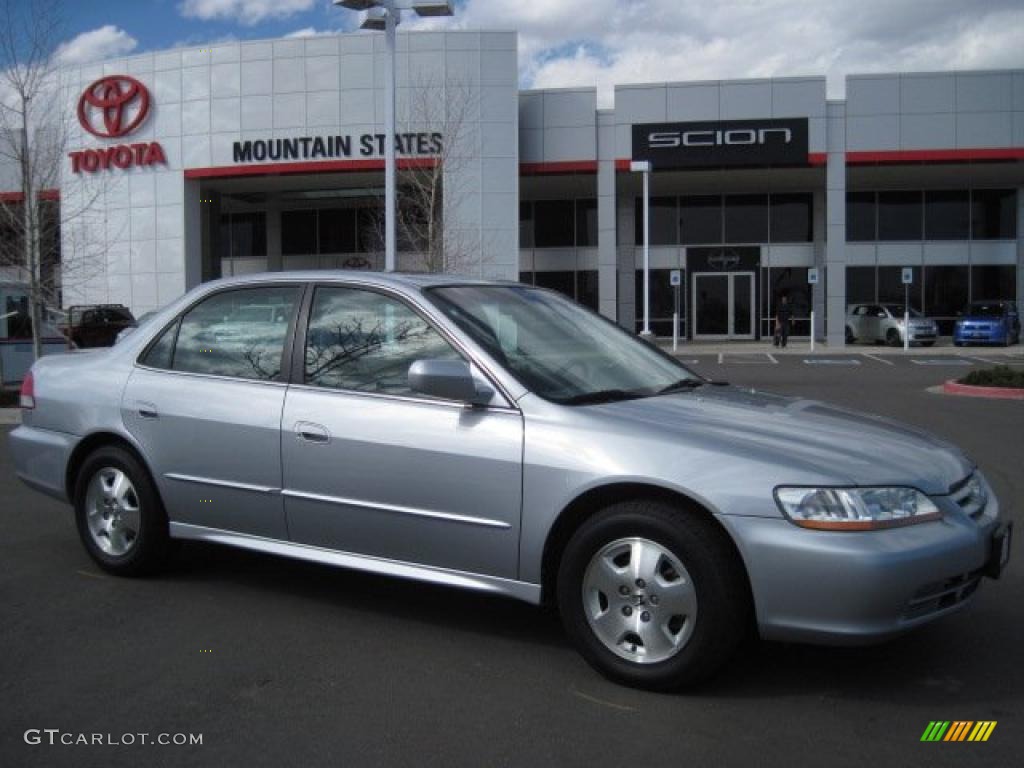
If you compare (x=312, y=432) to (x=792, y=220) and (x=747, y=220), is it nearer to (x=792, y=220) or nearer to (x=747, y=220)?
(x=747, y=220)

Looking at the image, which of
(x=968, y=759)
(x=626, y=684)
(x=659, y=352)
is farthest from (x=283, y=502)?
(x=968, y=759)

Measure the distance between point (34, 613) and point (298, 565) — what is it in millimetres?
1430

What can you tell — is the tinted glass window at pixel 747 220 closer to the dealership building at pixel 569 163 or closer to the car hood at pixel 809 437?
the dealership building at pixel 569 163

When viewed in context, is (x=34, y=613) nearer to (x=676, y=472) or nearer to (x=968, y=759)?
(x=676, y=472)

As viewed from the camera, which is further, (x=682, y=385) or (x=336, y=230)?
(x=336, y=230)

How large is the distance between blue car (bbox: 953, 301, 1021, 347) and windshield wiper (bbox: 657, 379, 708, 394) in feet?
101

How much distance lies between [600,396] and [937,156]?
Result: 30745 mm

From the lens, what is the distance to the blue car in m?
32.4

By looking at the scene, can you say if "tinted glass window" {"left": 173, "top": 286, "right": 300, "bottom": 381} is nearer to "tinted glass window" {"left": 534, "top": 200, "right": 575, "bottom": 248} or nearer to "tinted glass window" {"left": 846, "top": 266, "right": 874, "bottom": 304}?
"tinted glass window" {"left": 534, "top": 200, "right": 575, "bottom": 248}

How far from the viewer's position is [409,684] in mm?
4004

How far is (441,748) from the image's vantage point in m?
3.43

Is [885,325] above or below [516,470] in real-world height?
above

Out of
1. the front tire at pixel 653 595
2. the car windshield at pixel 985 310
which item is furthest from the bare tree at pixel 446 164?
the front tire at pixel 653 595

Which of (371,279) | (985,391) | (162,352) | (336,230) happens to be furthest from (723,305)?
(371,279)
